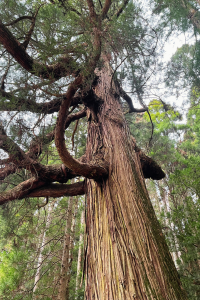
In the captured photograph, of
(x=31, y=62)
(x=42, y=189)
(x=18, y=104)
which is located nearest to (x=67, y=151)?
(x=18, y=104)

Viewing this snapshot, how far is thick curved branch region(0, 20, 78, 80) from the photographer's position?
1843 mm

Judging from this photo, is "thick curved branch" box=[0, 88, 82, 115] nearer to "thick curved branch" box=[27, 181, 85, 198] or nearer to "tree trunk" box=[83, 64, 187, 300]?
"tree trunk" box=[83, 64, 187, 300]

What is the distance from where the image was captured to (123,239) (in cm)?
164

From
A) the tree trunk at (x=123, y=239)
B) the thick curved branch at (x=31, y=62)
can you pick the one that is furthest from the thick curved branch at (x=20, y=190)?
the thick curved branch at (x=31, y=62)

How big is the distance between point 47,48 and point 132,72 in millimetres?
2125

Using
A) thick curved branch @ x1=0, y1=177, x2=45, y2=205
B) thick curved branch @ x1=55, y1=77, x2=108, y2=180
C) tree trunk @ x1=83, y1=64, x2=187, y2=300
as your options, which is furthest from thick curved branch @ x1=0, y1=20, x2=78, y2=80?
thick curved branch @ x1=0, y1=177, x2=45, y2=205

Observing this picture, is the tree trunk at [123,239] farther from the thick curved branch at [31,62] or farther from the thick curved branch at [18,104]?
the thick curved branch at [31,62]

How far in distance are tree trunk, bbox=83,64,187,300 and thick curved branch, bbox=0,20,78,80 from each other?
1.01m

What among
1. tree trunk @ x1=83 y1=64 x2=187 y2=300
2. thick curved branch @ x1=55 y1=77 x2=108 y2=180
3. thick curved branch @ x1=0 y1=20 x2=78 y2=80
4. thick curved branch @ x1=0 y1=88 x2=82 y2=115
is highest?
thick curved branch @ x1=0 y1=20 x2=78 y2=80

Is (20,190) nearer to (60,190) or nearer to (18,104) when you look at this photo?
(60,190)

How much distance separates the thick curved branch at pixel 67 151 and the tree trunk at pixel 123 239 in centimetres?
19

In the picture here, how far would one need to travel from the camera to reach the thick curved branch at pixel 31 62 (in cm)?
184

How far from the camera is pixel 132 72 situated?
3.57 m

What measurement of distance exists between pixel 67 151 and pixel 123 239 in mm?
953
